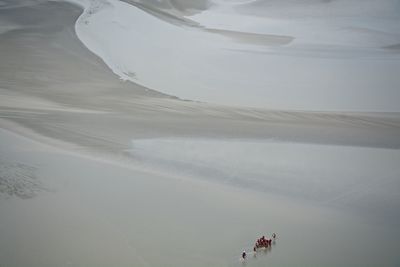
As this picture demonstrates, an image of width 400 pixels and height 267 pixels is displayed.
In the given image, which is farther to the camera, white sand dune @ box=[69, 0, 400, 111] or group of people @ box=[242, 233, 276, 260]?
white sand dune @ box=[69, 0, 400, 111]

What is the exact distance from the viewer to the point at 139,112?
155 cm

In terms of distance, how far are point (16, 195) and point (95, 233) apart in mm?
259

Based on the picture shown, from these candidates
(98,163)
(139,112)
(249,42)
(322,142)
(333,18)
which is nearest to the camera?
(98,163)

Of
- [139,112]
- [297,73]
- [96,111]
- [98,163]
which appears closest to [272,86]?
[297,73]

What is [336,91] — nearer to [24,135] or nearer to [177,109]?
[177,109]

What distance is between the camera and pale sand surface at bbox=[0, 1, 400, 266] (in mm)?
916

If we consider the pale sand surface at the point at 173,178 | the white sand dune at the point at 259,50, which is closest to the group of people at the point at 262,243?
the pale sand surface at the point at 173,178

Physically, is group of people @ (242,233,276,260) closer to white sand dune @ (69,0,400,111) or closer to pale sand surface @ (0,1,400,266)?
pale sand surface @ (0,1,400,266)

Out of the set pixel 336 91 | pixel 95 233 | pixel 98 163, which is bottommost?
pixel 95 233

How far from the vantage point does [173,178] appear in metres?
1.18

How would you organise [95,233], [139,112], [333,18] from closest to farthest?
[95,233], [139,112], [333,18]

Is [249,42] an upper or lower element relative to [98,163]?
upper

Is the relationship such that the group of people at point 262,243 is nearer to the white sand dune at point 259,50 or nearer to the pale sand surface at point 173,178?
the pale sand surface at point 173,178

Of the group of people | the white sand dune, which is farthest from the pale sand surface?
the white sand dune
